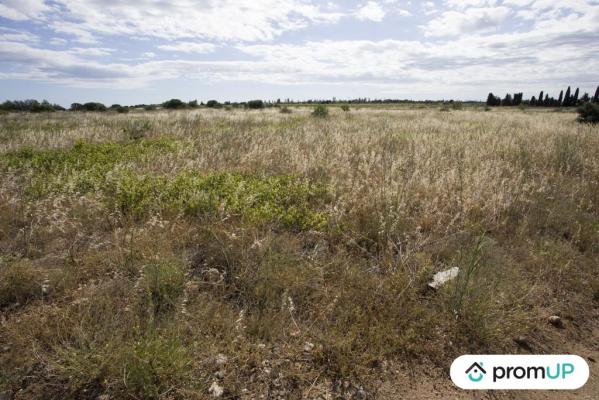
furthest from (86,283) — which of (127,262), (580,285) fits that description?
(580,285)

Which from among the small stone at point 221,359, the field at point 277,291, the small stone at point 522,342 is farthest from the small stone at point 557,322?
the small stone at point 221,359

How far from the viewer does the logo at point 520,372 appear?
2.31 meters

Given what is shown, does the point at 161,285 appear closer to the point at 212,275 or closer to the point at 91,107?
the point at 212,275

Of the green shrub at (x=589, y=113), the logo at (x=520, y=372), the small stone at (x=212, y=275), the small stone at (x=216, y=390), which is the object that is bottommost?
the logo at (x=520, y=372)

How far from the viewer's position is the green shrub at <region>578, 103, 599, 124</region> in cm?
1784

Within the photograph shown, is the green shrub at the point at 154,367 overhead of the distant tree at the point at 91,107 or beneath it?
beneath

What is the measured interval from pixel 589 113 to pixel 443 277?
2278cm

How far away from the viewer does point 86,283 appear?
2.92 meters

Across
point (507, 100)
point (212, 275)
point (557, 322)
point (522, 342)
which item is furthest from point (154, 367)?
point (507, 100)

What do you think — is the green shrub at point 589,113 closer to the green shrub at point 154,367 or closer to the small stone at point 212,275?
the small stone at point 212,275

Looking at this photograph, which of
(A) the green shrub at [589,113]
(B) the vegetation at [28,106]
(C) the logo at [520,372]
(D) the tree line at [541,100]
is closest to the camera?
(C) the logo at [520,372]

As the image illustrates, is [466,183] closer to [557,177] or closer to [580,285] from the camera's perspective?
[580,285]

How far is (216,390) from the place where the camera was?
2.07 meters

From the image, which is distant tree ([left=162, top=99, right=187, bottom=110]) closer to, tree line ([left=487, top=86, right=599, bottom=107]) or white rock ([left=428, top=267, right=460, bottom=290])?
white rock ([left=428, top=267, right=460, bottom=290])
